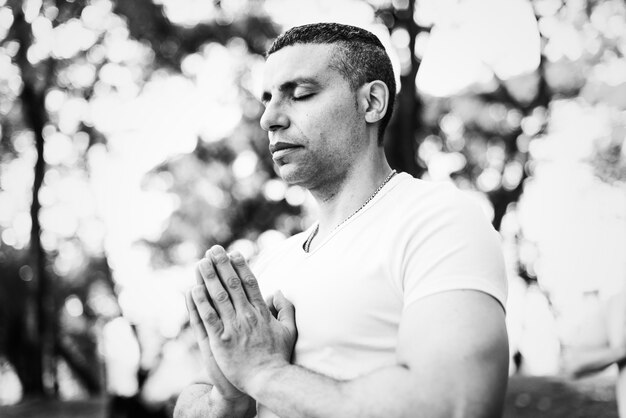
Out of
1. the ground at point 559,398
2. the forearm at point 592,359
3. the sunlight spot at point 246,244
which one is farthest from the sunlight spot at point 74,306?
the forearm at point 592,359

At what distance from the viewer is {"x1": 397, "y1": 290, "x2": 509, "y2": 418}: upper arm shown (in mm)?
1450

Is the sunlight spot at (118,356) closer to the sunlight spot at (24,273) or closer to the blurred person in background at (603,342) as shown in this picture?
the sunlight spot at (24,273)

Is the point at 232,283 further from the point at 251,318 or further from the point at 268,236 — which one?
the point at 268,236

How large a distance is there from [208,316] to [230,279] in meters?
0.12

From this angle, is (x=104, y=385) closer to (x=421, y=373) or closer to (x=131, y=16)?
(x=131, y=16)

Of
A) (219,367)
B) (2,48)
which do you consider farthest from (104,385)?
(219,367)

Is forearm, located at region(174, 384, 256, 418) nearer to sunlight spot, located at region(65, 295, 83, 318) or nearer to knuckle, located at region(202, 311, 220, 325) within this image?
knuckle, located at region(202, 311, 220, 325)

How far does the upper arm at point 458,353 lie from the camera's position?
145 centimetres

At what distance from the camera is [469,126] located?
43.0ft

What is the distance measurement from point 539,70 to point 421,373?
11.4 m

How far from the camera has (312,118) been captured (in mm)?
2186

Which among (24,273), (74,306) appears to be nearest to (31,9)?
(24,273)

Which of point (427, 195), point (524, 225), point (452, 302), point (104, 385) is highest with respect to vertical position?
point (427, 195)

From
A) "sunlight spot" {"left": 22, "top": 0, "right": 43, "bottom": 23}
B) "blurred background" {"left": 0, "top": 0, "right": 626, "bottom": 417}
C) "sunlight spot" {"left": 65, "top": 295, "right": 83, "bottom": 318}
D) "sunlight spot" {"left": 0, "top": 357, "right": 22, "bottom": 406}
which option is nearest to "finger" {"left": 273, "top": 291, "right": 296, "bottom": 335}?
"blurred background" {"left": 0, "top": 0, "right": 626, "bottom": 417}
